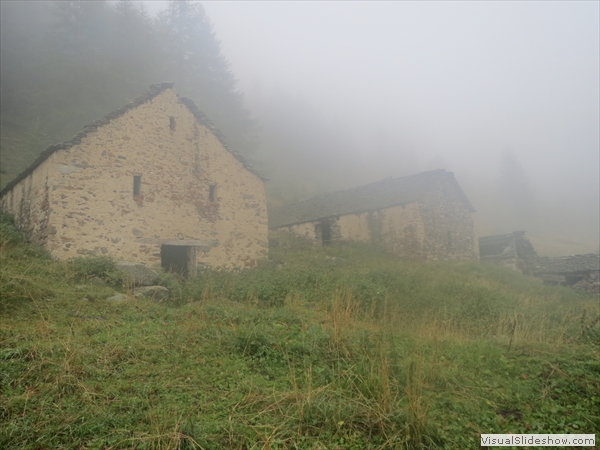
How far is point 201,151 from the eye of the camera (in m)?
15.7

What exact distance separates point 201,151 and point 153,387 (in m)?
12.5

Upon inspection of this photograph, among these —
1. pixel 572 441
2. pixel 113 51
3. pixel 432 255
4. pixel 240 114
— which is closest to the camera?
pixel 572 441

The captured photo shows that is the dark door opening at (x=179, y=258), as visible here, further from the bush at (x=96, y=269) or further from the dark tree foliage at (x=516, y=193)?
the dark tree foliage at (x=516, y=193)

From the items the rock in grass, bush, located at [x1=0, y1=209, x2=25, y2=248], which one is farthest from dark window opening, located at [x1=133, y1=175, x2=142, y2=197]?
the rock in grass

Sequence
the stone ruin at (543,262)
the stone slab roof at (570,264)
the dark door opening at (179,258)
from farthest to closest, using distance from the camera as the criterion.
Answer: the stone slab roof at (570,264) < the stone ruin at (543,262) < the dark door opening at (179,258)

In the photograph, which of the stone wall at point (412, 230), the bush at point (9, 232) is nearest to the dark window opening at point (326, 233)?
the stone wall at point (412, 230)

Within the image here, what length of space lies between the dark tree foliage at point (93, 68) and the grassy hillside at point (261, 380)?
18934mm

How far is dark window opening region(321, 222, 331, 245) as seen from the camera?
26562 mm

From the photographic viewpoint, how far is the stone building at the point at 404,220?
926 inches

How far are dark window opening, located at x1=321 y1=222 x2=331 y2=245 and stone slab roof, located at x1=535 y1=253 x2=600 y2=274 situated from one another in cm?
1413

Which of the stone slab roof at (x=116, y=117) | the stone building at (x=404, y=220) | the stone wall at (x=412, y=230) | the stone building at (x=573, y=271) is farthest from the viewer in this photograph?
the stone building at (x=404, y=220)

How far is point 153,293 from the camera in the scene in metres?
10.5

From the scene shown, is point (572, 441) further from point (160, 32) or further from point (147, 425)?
point (160, 32)

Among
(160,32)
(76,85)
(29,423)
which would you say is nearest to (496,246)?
(29,423)
